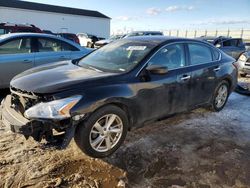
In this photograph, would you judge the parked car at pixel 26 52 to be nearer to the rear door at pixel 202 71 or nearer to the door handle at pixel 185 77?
the rear door at pixel 202 71

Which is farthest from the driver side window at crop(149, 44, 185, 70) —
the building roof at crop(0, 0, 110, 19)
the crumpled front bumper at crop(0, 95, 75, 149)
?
the building roof at crop(0, 0, 110, 19)

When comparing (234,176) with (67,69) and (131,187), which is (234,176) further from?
(67,69)

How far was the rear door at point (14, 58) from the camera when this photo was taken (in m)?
6.24

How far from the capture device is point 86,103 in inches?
130

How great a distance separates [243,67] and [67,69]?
793 cm

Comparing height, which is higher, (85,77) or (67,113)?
(85,77)

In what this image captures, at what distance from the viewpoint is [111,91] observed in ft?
11.6

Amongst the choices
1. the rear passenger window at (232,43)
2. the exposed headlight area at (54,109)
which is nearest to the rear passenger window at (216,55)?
the exposed headlight area at (54,109)

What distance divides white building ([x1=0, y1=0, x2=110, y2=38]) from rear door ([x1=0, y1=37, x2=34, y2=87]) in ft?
102

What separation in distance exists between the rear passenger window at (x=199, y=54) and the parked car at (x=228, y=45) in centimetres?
887

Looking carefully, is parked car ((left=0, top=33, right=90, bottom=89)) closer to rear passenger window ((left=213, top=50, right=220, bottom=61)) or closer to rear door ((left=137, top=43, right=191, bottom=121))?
rear door ((left=137, top=43, right=191, bottom=121))

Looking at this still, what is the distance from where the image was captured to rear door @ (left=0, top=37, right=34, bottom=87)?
246 inches

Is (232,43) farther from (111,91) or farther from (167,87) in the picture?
(111,91)

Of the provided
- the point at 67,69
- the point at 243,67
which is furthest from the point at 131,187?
the point at 243,67
